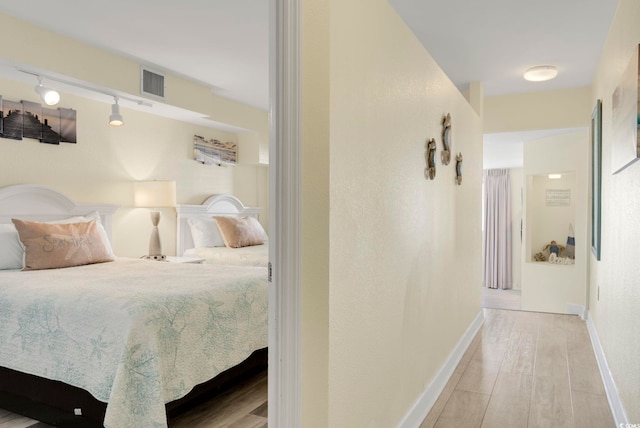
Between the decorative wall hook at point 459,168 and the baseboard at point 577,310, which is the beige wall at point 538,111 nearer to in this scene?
the baseboard at point 577,310

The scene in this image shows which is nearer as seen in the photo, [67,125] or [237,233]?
[67,125]

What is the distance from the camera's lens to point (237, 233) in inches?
195

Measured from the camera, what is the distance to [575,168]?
Answer: 209 inches

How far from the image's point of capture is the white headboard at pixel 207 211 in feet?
16.5

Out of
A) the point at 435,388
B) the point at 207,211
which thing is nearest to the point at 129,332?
the point at 435,388

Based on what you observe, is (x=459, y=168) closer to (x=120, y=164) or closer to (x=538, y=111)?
(x=538, y=111)

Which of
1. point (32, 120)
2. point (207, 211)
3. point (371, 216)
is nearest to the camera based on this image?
point (371, 216)

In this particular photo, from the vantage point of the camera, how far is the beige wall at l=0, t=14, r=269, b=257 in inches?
128

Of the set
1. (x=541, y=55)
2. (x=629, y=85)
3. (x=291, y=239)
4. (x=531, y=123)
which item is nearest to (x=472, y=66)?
(x=541, y=55)

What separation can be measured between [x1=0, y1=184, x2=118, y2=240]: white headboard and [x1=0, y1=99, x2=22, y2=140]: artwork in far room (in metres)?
0.42

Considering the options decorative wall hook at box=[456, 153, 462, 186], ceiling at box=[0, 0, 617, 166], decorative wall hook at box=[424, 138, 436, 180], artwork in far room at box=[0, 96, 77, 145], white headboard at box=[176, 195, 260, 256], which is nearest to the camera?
decorative wall hook at box=[424, 138, 436, 180]

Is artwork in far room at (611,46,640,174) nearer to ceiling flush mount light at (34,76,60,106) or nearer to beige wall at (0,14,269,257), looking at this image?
beige wall at (0,14,269,257)

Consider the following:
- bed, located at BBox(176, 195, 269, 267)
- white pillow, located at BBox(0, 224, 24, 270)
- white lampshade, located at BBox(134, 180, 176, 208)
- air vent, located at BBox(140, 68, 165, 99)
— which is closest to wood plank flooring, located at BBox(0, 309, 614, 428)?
white pillow, located at BBox(0, 224, 24, 270)

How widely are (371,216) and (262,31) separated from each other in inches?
78.6
